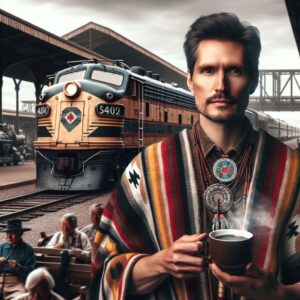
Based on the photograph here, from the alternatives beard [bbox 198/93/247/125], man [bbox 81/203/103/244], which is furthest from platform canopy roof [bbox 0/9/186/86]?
beard [bbox 198/93/247/125]

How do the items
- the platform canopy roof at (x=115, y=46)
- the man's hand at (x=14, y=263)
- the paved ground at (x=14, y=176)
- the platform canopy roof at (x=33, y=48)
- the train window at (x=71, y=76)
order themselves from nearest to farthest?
the man's hand at (x=14, y=263)
the train window at (x=71, y=76)
the paved ground at (x=14, y=176)
the platform canopy roof at (x=33, y=48)
the platform canopy roof at (x=115, y=46)

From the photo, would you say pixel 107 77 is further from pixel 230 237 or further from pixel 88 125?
pixel 230 237

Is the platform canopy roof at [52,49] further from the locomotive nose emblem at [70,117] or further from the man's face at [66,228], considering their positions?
the man's face at [66,228]

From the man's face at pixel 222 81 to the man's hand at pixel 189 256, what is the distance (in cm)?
49

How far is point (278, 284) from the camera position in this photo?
1602 millimetres

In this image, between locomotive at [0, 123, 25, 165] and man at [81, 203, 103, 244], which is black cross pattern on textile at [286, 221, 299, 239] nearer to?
man at [81, 203, 103, 244]

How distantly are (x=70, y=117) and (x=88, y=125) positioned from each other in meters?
0.59

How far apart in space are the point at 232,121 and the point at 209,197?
317 mm

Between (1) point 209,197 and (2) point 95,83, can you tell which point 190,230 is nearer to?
(1) point 209,197

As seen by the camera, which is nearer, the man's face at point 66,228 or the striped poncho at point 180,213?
the striped poncho at point 180,213

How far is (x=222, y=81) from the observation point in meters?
1.69

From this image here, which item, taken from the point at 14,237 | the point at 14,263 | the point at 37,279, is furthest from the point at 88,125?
the point at 37,279

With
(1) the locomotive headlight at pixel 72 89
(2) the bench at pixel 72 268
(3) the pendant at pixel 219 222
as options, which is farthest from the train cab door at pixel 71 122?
(3) the pendant at pixel 219 222

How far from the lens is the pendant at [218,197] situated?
1.70 meters
